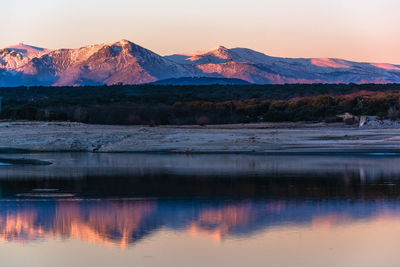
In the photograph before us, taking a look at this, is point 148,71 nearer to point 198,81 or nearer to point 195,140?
point 198,81

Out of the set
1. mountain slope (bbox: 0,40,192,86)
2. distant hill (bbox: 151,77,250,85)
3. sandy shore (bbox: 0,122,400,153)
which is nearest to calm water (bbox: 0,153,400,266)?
sandy shore (bbox: 0,122,400,153)

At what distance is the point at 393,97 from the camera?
2189 inches

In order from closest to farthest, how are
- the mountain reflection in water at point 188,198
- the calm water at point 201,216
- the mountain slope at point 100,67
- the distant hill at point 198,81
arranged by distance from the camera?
the calm water at point 201,216 < the mountain reflection in water at point 188,198 < the distant hill at point 198,81 < the mountain slope at point 100,67

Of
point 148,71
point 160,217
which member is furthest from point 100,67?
point 160,217

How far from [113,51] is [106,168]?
148 m

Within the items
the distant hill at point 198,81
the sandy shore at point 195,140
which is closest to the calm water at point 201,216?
the sandy shore at point 195,140

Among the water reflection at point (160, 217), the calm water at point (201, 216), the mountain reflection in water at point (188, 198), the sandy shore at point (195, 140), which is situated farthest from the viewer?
the sandy shore at point (195, 140)

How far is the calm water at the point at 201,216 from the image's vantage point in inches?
414

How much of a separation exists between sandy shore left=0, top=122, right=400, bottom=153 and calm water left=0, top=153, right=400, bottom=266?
24.0ft

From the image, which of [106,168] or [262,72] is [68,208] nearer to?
[106,168]

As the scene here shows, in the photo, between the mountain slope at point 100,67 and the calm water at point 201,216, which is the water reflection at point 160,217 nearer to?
the calm water at point 201,216

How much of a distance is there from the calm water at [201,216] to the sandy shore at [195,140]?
24.0ft

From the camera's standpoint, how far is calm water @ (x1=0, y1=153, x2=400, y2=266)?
10.5m

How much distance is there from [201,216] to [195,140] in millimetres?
18677
